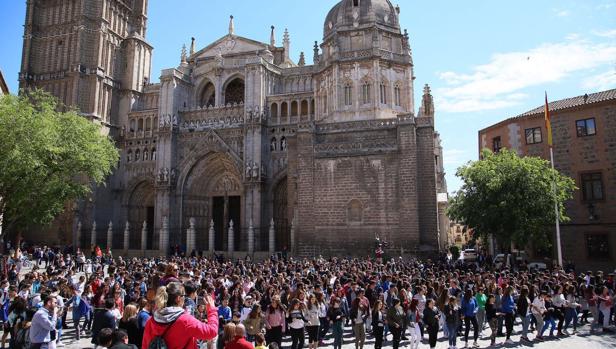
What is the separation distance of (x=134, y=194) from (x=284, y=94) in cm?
1600

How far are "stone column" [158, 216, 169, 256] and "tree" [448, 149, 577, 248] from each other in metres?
22.5

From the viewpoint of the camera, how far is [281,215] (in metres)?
35.3

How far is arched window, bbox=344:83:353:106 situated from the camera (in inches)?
1256

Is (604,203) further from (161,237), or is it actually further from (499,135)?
(161,237)

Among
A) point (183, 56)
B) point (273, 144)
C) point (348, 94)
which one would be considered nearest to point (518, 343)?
point (348, 94)

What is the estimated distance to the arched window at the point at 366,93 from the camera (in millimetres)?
31578

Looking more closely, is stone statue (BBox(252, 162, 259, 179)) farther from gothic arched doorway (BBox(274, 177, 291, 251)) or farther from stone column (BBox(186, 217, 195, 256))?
stone column (BBox(186, 217, 195, 256))

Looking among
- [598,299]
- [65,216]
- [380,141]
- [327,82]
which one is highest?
[327,82]

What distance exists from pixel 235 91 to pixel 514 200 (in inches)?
1044

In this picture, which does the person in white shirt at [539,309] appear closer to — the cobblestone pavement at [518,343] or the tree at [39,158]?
the cobblestone pavement at [518,343]

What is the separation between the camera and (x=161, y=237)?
3472 centimetres

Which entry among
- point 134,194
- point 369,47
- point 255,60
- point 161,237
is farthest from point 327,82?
point 134,194

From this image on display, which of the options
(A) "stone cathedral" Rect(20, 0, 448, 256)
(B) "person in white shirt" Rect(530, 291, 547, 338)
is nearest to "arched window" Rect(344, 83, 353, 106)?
(A) "stone cathedral" Rect(20, 0, 448, 256)

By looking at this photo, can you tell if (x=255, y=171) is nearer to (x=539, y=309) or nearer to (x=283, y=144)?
(x=283, y=144)
